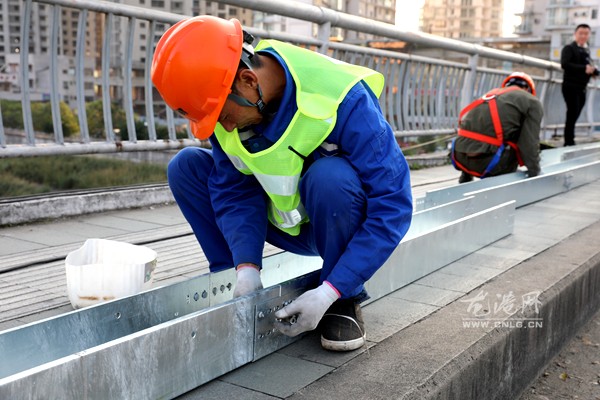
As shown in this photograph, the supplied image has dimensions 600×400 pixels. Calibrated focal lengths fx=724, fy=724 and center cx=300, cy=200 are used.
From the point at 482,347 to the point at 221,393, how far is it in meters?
0.96

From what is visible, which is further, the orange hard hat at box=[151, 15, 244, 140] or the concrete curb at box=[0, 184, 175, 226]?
the concrete curb at box=[0, 184, 175, 226]

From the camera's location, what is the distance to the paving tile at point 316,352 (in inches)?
92.2

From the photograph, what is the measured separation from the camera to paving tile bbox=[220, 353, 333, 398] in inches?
83.0

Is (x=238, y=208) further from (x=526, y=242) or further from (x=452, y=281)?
(x=526, y=242)

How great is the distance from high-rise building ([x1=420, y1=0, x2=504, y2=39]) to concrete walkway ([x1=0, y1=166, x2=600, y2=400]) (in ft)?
551

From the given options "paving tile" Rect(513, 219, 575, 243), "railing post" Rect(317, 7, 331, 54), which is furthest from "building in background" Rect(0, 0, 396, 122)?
"paving tile" Rect(513, 219, 575, 243)

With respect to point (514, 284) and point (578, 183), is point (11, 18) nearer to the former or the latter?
point (514, 284)

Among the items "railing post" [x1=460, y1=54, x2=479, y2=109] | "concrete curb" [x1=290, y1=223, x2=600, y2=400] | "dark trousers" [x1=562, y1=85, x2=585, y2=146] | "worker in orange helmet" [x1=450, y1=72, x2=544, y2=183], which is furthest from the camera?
"dark trousers" [x1=562, y1=85, x2=585, y2=146]

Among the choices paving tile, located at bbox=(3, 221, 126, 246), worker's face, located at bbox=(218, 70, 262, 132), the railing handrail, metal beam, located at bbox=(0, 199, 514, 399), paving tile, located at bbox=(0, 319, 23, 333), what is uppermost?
the railing handrail

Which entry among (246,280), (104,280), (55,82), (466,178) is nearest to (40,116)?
(55,82)

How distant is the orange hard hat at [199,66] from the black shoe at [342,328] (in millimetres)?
765

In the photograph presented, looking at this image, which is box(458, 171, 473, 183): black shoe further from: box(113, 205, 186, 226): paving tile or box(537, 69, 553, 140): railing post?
box(537, 69, 553, 140): railing post

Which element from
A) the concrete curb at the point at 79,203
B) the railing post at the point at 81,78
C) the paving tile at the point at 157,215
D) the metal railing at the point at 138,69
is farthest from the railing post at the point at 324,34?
the railing post at the point at 81,78

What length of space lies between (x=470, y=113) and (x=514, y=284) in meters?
3.51
